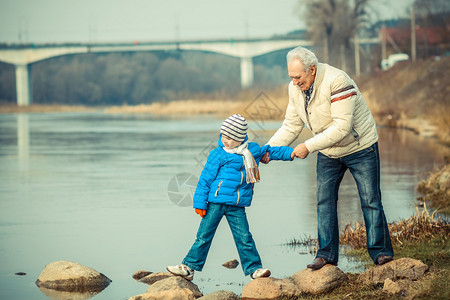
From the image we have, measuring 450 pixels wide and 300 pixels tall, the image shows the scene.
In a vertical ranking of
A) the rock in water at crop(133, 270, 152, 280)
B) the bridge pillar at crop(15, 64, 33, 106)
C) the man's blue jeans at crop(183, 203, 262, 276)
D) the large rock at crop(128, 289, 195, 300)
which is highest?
the bridge pillar at crop(15, 64, 33, 106)

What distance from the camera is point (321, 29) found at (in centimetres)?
7481

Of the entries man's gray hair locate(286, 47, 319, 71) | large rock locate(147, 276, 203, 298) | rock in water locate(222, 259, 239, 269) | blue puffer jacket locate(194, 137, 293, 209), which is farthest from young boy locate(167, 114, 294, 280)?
rock in water locate(222, 259, 239, 269)

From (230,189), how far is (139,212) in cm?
491

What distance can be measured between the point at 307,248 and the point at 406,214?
2.37 metres

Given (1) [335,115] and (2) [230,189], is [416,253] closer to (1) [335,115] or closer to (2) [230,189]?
(1) [335,115]

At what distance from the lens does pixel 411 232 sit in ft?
26.5

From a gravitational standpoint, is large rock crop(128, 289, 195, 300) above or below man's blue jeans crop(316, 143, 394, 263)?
below

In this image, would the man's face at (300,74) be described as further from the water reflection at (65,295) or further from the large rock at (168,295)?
the water reflection at (65,295)

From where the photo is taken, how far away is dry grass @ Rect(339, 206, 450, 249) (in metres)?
7.98

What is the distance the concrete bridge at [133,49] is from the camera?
90.2 m

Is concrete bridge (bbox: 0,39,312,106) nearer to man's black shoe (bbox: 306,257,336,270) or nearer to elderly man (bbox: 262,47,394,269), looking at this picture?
elderly man (bbox: 262,47,394,269)

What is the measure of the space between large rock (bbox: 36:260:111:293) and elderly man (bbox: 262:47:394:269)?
187cm

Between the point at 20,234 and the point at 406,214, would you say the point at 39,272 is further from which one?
the point at 406,214

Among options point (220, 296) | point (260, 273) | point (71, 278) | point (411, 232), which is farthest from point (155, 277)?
point (411, 232)
